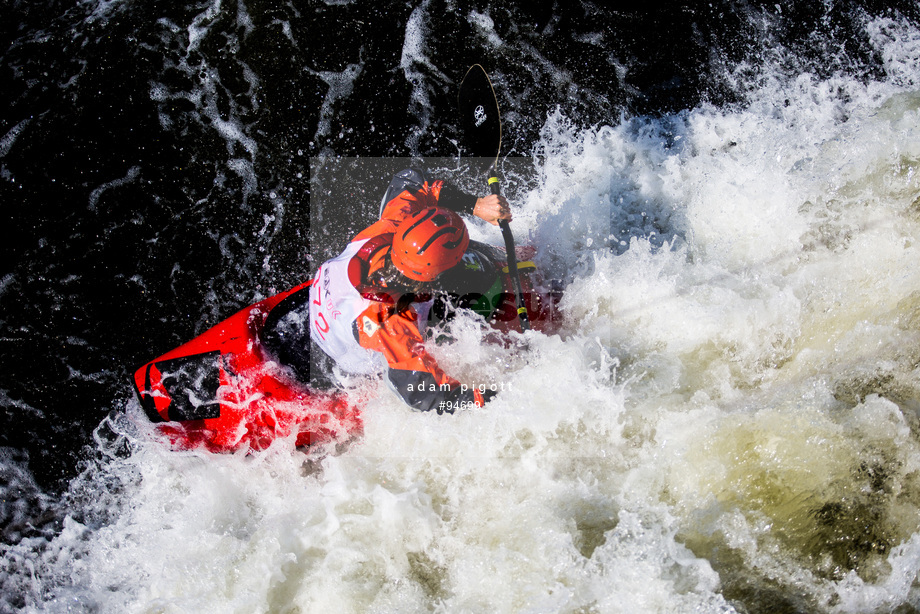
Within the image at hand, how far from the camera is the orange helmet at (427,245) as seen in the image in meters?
2.89

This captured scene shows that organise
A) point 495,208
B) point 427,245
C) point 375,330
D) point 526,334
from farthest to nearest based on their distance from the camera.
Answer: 1. point 495,208
2. point 526,334
3. point 375,330
4. point 427,245

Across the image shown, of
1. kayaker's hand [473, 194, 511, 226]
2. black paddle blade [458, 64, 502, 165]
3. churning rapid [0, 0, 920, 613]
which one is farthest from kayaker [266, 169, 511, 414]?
black paddle blade [458, 64, 502, 165]

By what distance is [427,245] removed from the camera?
289 cm

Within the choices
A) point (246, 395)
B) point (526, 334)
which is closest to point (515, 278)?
point (526, 334)

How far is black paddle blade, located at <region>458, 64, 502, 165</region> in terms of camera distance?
3.98 m

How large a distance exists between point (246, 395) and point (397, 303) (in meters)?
1.15

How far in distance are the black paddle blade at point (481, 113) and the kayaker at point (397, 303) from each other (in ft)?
3.88

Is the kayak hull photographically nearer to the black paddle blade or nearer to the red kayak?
the red kayak

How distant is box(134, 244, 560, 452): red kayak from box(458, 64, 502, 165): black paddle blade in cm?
106

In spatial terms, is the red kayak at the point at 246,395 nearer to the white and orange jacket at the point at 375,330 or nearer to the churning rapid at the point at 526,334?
the churning rapid at the point at 526,334

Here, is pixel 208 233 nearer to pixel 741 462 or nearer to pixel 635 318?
pixel 635 318

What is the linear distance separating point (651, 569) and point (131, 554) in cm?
281

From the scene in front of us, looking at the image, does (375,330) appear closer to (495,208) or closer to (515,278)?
(515,278)

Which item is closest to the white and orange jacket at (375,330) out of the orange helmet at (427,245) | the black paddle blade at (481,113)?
the orange helmet at (427,245)
